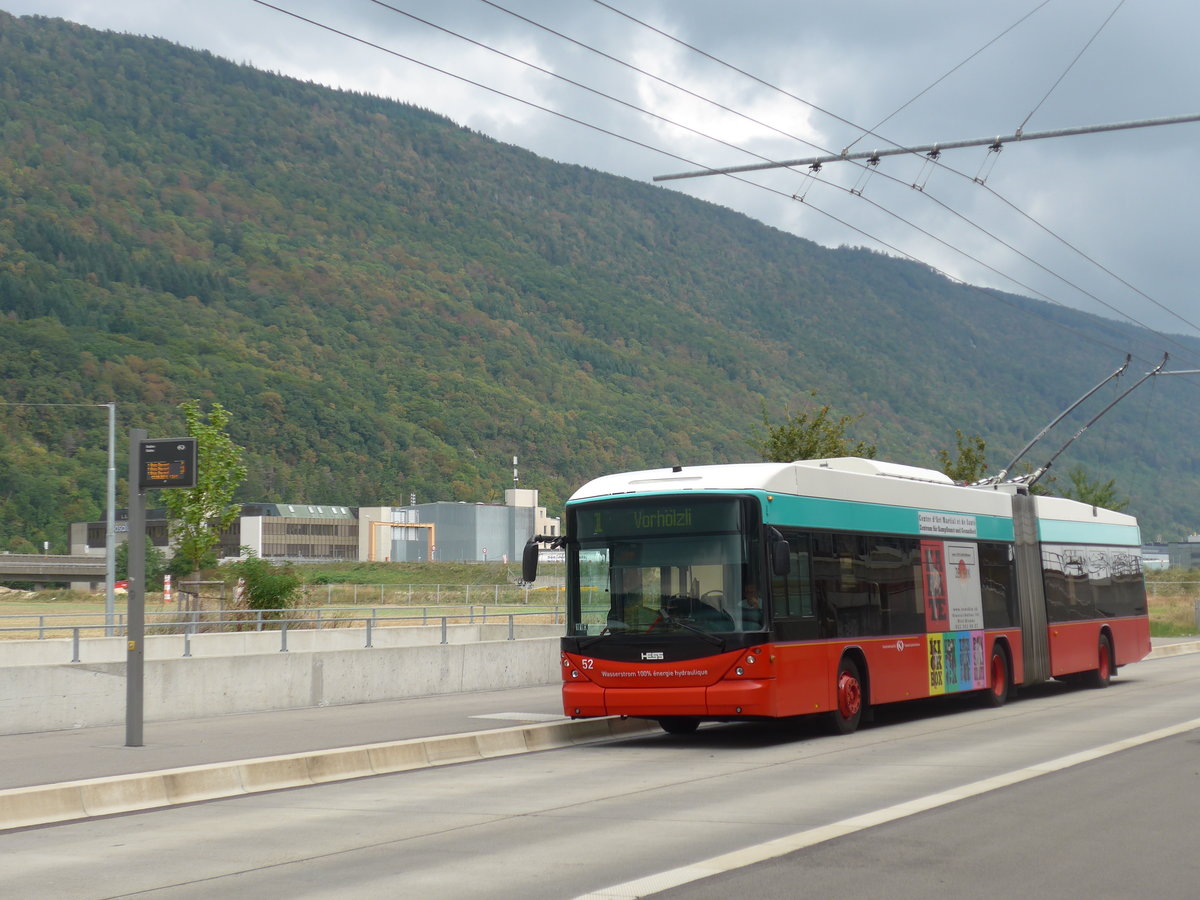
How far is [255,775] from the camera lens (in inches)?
497

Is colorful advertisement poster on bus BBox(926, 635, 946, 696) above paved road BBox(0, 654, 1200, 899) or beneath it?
above

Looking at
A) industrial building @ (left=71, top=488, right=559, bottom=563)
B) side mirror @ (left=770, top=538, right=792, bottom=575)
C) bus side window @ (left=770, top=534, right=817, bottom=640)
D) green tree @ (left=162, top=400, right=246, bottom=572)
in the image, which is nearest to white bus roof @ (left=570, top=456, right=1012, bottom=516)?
bus side window @ (left=770, top=534, right=817, bottom=640)

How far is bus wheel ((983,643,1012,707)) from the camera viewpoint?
20.5 metres

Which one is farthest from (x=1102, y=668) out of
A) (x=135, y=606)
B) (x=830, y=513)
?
(x=135, y=606)

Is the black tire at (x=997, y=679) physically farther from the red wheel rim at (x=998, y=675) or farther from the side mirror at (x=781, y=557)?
the side mirror at (x=781, y=557)

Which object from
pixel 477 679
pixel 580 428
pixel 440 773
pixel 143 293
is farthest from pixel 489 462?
pixel 440 773

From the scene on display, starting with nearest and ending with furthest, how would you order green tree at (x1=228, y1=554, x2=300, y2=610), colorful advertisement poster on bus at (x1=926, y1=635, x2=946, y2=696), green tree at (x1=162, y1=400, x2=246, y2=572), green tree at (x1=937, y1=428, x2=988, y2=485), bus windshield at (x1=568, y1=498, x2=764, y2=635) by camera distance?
bus windshield at (x1=568, y1=498, x2=764, y2=635)
colorful advertisement poster on bus at (x1=926, y1=635, x2=946, y2=696)
green tree at (x1=228, y1=554, x2=300, y2=610)
green tree at (x1=162, y1=400, x2=246, y2=572)
green tree at (x1=937, y1=428, x2=988, y2=485)

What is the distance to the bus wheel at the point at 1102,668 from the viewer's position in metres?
24.4

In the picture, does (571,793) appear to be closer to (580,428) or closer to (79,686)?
(79,686)

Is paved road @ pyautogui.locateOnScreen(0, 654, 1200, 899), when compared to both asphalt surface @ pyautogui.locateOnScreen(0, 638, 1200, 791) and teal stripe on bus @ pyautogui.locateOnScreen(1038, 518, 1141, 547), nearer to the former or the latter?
asphalt surface @ pyautogui.locateOnScreen(0, 638, 1200, 791)

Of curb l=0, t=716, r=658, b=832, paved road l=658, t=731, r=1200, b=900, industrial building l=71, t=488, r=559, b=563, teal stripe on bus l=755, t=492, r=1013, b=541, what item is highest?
industrial building l=71, t=488, r=559, b=563

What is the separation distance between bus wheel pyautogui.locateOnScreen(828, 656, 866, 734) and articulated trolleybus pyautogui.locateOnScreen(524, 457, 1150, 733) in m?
0.03

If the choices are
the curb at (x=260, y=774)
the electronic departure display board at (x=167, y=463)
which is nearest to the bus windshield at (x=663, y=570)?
the curb at (x=260, y=774)

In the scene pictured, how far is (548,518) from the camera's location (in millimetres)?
157000
